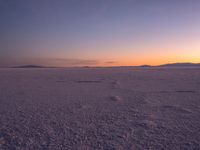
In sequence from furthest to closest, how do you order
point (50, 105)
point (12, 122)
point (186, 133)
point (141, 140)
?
point (50, 105), point (12, 122), point (186, 133), point (141, 140)

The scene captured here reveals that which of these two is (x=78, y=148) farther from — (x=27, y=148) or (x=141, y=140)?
(x=141, y=140)

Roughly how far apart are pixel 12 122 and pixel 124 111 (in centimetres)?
240

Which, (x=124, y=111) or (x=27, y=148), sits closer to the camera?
(x=27, y=148)

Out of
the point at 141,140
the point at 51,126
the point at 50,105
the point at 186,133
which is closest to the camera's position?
the point at 141,140

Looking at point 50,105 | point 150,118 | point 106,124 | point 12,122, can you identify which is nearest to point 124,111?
point 150,118

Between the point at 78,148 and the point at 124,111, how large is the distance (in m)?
2.15

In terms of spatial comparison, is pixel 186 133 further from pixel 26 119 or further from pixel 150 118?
pixel 26 119

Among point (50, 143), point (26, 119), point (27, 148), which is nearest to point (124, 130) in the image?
point (50, 143)

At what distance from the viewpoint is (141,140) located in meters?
3.30

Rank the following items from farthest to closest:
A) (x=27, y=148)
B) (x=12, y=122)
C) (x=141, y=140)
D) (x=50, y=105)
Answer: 1. (x=50, y=105)
2. (x=12, y=122)
3. (x=141, y=140)
4. (x=27, y=148)

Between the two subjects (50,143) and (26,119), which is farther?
(26,119)

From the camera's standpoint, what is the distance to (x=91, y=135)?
11.5 ft

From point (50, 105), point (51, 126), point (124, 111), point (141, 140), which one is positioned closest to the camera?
point (141, 140)

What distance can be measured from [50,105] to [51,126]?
1.87 meters
